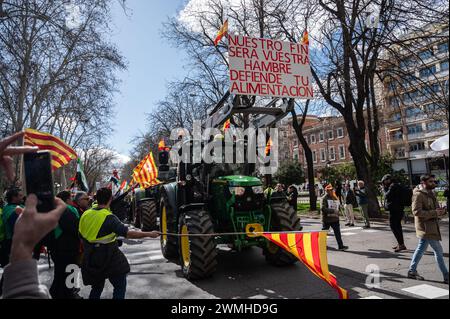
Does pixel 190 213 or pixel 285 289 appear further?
pixel 190 213

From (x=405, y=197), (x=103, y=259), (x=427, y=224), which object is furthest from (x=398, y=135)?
(x=103, y=259)

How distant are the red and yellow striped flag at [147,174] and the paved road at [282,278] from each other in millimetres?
4097

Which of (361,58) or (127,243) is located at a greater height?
(361,58)

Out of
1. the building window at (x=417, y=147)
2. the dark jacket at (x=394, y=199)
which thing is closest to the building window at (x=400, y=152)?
the building window at (x=417, y=147)

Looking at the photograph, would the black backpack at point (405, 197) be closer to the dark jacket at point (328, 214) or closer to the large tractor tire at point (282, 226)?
the dark jacket at point (328, 214)

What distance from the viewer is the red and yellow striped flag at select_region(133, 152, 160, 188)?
12.5 metres

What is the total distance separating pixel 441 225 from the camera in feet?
18.3

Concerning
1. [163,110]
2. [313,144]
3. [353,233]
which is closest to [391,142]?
[313,144]

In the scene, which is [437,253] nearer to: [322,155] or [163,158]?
[163,158]

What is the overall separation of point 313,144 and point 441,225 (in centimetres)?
5597

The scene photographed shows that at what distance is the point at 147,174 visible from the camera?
1266 cm

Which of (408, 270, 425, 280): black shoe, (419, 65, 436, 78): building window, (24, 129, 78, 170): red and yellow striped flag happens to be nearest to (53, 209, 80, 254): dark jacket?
(24, 129, 78, 170): red and yellow striped flag

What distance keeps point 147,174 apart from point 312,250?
9439 millimetres

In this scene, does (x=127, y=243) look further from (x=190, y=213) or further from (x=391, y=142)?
(x=391, y=142)
